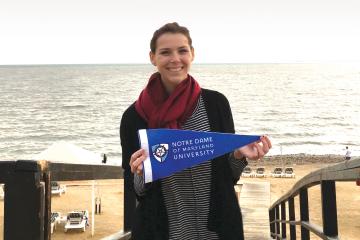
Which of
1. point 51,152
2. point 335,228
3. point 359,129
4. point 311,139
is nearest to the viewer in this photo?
point 335,228

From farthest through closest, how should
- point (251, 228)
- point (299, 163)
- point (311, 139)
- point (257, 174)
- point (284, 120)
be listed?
1. point (284, 120)
2. point (311, 139)
3. point (299, 163)
4. point (257, 174)
5. point (251, 228)

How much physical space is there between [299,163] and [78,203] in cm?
1736

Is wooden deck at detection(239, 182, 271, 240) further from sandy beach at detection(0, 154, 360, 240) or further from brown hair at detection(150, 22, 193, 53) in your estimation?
brown hair at detection(150, 22, 193, 53)

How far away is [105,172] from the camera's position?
2.43 metres

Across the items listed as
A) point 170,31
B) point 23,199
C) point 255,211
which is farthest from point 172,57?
point 255,211

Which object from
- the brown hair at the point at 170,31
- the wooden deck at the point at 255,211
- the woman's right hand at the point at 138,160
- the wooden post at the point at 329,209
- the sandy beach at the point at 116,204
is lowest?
the sandy beach at the point at 116,204

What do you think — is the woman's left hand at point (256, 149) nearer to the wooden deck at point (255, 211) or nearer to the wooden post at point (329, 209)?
the wooden post at point (329, 209)

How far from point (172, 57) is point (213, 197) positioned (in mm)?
652

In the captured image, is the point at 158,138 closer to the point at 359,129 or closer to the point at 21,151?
the point at 21,151

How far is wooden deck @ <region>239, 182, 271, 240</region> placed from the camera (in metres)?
8.26

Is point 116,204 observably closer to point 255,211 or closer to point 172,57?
point 255,211

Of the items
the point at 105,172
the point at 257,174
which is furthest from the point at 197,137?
the point at 257,174

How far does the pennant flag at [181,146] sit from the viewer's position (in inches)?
74.7

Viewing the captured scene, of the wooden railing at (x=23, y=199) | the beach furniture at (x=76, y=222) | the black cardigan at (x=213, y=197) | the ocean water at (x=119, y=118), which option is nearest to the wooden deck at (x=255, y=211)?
the beach furniture at (x=76, y=222)
